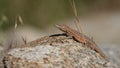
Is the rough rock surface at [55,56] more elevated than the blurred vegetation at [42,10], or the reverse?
the blurred vegetation at [42,10]

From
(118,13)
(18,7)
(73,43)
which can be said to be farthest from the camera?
(118,13)

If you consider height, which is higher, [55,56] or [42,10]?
[42,10]

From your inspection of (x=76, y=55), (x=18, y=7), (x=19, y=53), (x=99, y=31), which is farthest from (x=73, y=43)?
(x=99, y=31)

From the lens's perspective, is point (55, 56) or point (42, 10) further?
point (42, 10)

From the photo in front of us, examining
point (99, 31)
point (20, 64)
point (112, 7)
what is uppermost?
point (112, 7)

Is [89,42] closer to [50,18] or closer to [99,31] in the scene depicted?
[50,18]

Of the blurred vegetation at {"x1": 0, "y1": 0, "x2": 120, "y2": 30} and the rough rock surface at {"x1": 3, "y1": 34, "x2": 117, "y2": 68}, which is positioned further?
the blurred vegetation at {"x1": 0, "y1": 0, "x2": 120, "y2": 30}

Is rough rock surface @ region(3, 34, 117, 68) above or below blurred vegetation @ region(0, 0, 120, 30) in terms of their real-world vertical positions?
below

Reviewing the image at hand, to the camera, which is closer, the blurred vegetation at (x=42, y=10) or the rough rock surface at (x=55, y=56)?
the rough rock surface at (x=55, y=56)
